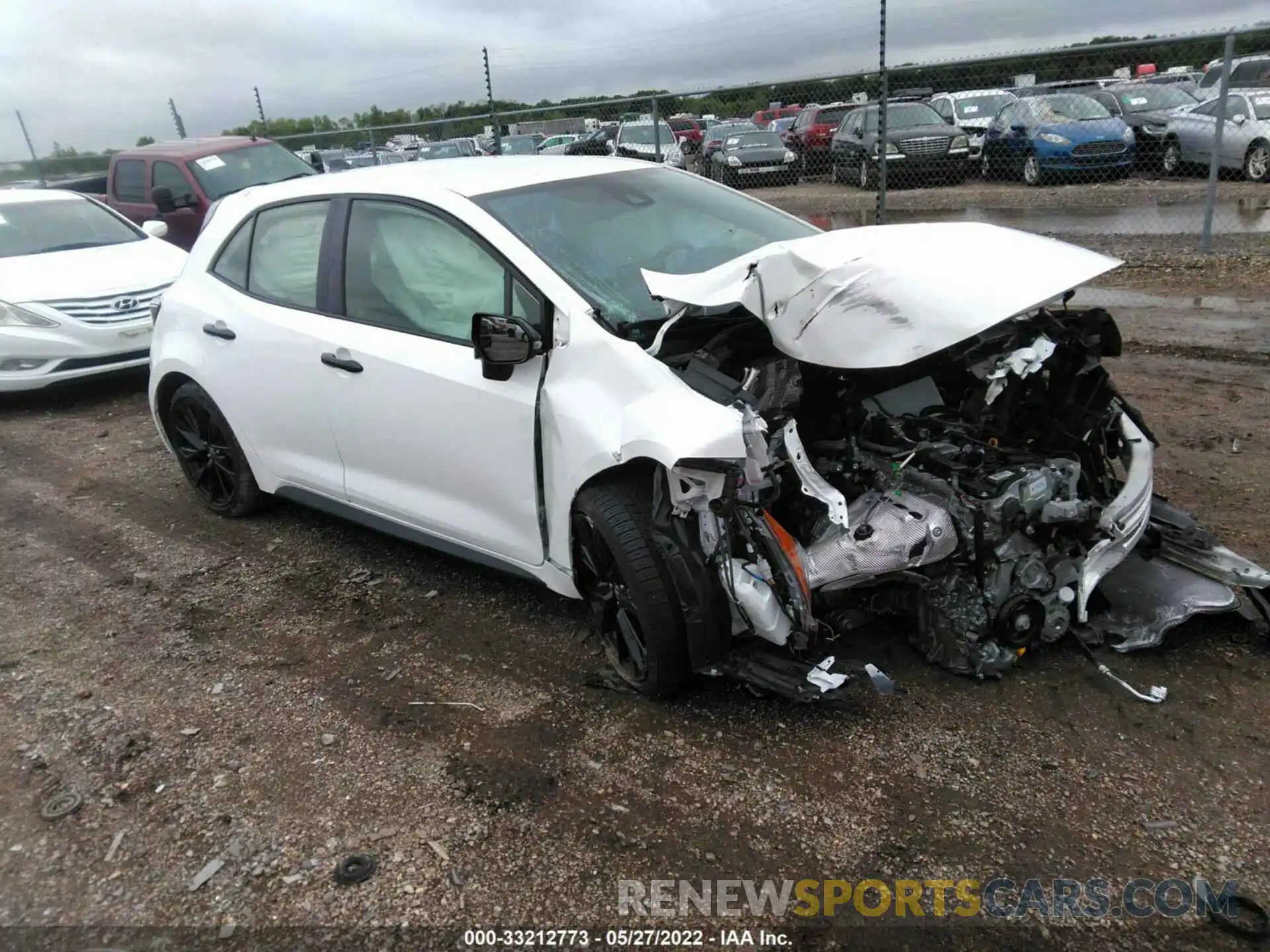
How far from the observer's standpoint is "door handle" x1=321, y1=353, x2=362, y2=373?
12.2ft

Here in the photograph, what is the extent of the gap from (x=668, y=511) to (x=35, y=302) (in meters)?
6.51

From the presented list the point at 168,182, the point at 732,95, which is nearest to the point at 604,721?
the point at 168,182

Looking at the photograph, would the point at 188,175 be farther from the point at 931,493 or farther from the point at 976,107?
the point at 976,107

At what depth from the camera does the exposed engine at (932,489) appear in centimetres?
290

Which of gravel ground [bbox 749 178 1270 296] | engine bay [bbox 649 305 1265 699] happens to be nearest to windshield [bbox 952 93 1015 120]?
gravel ground [bbox 749 178 1270 296]

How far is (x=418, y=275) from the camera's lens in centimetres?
367

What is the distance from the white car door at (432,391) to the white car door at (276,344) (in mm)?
179

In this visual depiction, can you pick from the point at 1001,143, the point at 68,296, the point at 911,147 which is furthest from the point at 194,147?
the point at 1001,143

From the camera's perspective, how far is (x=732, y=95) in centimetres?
1190

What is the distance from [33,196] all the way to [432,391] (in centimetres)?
739

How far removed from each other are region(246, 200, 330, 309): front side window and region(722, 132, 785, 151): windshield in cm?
1328

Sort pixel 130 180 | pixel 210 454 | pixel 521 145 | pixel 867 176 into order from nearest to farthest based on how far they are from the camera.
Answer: pixel 210 454
pixel 130 180
pixel 867 176
pixel 521 145

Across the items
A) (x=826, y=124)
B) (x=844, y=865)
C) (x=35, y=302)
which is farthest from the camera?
(x=826, y=124)

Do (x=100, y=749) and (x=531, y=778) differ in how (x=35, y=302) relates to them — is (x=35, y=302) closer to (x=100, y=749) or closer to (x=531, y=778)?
(x=100, y=749)
